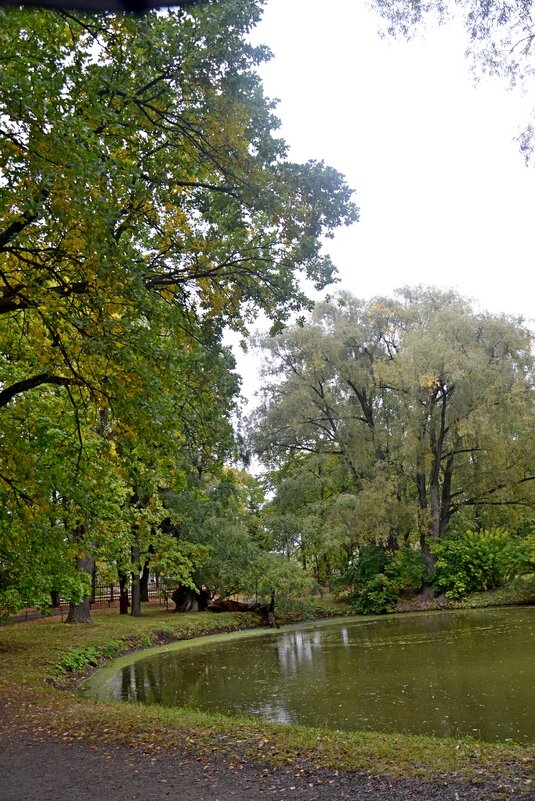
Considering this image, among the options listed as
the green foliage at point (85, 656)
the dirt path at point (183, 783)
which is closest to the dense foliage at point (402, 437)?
the green foliage at point (85, 656)

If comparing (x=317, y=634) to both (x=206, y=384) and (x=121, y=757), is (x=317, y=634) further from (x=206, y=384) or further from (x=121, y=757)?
(x=121, y=757)

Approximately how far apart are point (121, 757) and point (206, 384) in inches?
214

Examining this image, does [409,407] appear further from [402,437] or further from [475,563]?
[475,563]

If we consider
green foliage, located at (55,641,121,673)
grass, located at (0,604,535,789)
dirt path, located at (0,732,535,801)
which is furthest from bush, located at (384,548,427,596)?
dirt path, located at (0,732,535,801)

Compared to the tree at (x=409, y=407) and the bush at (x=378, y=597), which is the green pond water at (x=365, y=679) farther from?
the tree at (x=409, y=407)

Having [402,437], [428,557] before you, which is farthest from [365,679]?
[428,557]

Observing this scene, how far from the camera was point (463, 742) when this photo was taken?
5.88m

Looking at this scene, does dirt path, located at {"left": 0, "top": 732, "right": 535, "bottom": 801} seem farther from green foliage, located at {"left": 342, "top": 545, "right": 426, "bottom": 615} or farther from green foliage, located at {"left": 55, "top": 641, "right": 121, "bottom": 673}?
green foliage, located at {"left": 342, "top": 545, "right": 426, "bottom": 615}

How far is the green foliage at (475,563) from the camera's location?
25.1m

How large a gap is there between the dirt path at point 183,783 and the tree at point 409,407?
18.0 m

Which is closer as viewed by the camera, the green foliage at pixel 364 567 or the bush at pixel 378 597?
the bush at pixel 378 597

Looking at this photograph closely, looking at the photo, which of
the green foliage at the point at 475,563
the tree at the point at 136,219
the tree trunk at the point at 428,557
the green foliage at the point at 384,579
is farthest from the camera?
the green foliage at the point at 384,579

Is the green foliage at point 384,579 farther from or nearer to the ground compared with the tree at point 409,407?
nearer to the ground

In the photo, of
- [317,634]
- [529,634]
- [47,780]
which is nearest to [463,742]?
[47,780]
